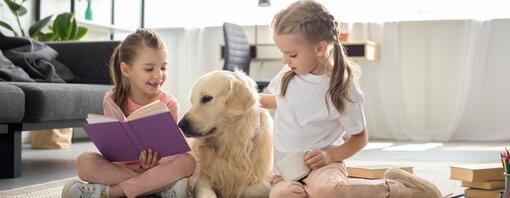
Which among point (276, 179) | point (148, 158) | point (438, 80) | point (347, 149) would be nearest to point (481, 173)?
point (347, 149)

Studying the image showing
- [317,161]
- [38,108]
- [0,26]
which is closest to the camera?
[317,161]

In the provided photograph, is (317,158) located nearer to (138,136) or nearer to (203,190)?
(203,190)

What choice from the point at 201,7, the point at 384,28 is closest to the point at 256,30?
the point at 201,7

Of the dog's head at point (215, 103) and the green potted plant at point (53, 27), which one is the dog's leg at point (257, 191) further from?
the green potted plant at point (53, 27)

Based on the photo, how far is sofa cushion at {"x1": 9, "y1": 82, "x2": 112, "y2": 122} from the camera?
7.21 feet

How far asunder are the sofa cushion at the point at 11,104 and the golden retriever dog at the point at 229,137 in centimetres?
82

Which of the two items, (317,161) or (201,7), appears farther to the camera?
(201,7)

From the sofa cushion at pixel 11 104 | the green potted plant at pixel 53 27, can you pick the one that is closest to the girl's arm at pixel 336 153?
the sofa cushion at pixel 11 104

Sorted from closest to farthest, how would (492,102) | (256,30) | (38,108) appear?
(38,108), (492,102), (256,30)

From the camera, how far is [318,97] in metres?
1.48

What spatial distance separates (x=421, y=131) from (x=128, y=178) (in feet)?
11.2

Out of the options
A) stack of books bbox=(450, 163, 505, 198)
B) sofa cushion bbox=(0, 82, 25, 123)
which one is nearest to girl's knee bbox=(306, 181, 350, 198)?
stack of books bbox=(450, 163, 505, 198)

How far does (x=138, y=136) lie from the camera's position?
1.49m

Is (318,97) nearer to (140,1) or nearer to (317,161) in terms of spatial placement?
(317,161)
